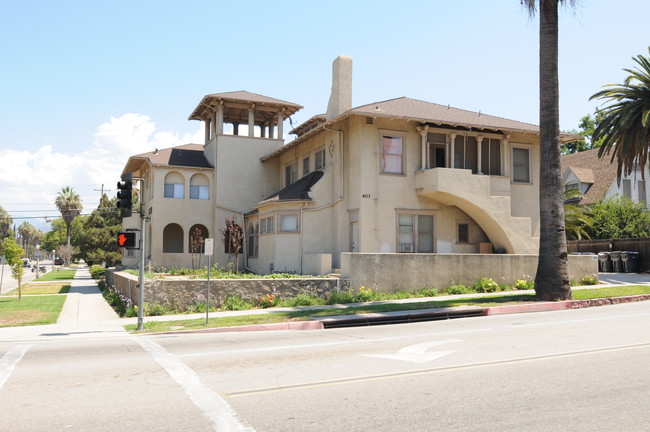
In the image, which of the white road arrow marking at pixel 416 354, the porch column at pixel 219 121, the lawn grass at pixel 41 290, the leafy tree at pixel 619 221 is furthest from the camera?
the leafy tree at pixel 619 221

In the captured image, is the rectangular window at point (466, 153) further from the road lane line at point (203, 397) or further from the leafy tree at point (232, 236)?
the road lane line at point (203, 397)

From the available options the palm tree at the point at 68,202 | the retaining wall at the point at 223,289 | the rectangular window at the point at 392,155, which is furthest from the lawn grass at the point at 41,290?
the palm tree at the point at 68,202

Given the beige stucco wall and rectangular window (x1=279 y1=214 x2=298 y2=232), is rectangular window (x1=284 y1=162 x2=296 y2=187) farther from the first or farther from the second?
the beige stucco wall

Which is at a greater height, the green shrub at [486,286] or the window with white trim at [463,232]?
the window with white trim at [463,232]

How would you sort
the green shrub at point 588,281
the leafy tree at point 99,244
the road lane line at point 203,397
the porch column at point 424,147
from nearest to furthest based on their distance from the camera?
the road lane line at point 203,397, the green shrub at point 588,281, the porch column at point 424,147, the leafy tree at point 99,244

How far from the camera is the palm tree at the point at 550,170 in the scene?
19562mm

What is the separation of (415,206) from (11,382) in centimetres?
1962

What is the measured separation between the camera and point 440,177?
80.8ft

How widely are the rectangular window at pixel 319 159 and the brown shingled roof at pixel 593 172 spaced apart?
2510cm

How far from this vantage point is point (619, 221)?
1543 inches

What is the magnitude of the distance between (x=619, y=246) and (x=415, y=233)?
48.9 feet

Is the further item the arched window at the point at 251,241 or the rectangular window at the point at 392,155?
the arched window at the point at 251,241

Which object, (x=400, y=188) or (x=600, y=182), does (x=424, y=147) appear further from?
(x=600, y=182)

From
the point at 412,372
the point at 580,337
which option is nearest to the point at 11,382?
the point at 412,372
